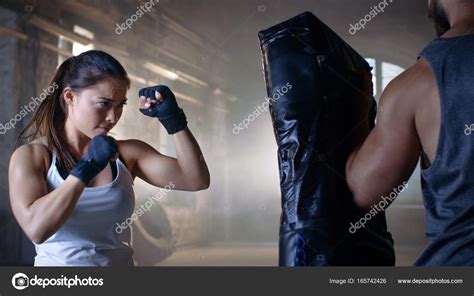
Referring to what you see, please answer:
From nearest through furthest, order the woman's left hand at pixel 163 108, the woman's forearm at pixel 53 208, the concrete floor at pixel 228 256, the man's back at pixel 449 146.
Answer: the man's back at pixel 449 146 < the woman's forearm at pixel 53 208 < the woman's left hand at pixel 163 108 < the concrete floor at pixel 228 256

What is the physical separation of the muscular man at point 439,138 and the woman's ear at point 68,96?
24.9 inches

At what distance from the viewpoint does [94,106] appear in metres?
1.06

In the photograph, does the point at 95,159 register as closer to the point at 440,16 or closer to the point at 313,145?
the point at 313,145

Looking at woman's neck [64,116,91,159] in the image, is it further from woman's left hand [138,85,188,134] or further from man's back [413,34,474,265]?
man's back [413,34,474,265]

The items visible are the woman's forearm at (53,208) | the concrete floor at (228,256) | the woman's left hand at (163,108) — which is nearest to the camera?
the woman's forearm at (53,208)

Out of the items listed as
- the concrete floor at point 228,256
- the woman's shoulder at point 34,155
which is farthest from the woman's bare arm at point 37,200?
the concrete floor at point 228,256

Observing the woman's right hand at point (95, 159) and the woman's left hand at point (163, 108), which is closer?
the woman's right hand at point (95, 159)

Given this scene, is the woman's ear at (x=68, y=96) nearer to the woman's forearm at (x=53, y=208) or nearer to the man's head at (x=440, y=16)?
the woman's forearm at (x=53, y=208)

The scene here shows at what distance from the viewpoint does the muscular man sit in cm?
64

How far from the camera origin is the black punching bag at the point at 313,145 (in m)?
0.72

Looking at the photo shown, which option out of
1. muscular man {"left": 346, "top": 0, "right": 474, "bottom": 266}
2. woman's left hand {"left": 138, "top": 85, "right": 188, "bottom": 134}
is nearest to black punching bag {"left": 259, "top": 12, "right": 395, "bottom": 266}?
muscular man {"left": 346, "top": 0, "right": 474, "bottom": 266}

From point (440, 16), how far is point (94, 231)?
0.69 meters

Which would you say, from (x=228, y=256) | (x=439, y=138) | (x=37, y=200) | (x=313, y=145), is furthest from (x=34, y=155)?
(x=228, y=256)

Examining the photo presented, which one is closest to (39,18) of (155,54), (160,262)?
(155,54)
